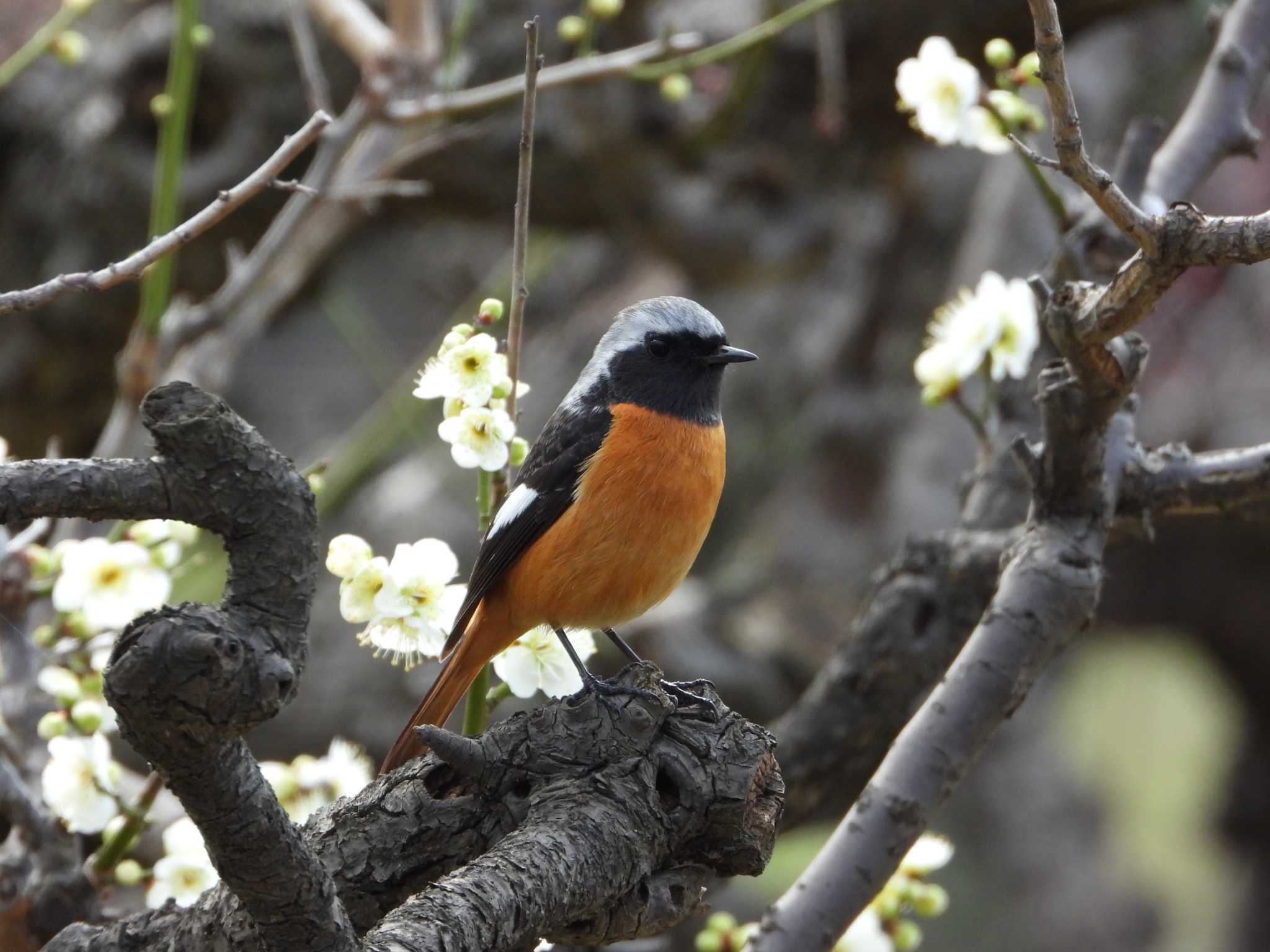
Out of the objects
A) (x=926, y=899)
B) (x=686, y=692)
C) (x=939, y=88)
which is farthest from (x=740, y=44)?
(x=926, y=899)

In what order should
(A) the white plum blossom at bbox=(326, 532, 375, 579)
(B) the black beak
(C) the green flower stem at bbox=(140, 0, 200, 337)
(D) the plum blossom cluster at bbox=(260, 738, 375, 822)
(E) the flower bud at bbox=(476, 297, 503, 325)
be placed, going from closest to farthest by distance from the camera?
1. (A) the white plum blossom at bbox=(326, 532, 375, 579)
2. (E) the flower bud at bbox=(476, 297, 503, 325)
3. (D) the plum blossom cluster at bbox=(260, 738, 375, 822)
4. (C) the green flower stem at bbox=(140, 0, 200, 337)
5. (B) the black beak

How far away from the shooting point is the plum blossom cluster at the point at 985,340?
3064 millimetres

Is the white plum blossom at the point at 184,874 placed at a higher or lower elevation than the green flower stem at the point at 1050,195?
lower

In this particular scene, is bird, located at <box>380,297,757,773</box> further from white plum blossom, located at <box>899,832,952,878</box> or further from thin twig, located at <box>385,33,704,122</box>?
thin twig, located at <box>385,33,704,122</box>

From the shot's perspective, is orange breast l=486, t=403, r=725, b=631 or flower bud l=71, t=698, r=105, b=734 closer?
flower bud l=71, t=698, r=105, b=734

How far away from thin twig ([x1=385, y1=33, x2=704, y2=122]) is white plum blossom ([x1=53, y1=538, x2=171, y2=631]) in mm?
1559

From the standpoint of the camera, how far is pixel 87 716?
2396 millimetres

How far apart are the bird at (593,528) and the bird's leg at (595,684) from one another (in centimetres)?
3

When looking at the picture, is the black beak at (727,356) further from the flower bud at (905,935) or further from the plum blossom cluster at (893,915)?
the flower bud at (905,935)

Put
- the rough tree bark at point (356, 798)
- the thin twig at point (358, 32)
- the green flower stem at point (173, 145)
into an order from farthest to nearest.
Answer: the thin twig at point (358, 32) → the green flower stem at point (173, 145) → the rough tree bark at point (356, 798)

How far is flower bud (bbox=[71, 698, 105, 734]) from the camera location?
2398 millimetres

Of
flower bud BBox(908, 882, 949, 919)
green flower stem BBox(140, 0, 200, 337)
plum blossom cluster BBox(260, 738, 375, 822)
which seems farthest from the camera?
green flower stem BBox(140, 0, 200, 337)

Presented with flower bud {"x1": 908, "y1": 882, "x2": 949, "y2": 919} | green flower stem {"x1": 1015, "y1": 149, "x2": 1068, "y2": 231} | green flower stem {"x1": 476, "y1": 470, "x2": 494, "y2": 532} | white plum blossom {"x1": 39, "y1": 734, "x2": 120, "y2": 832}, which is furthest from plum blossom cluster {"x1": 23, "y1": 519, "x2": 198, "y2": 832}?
green flower stem {"x1": 1015, "y1": 149, "x2": 1068, "y2": 231}

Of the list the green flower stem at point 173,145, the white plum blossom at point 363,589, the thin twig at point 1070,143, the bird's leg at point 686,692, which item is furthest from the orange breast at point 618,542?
the thin twig at point 1070,143
